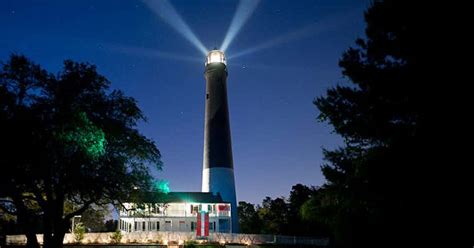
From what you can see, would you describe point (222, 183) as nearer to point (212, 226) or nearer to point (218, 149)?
point (218, 149)

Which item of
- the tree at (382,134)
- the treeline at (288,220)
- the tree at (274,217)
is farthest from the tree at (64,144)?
the tree at (274,217)

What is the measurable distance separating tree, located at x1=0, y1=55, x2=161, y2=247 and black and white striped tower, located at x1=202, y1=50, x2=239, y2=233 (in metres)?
24.5

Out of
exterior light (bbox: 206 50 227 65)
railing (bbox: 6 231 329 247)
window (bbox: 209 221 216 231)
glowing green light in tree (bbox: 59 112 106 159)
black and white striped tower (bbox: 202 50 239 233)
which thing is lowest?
railing (bbox: 6 231 329 247)

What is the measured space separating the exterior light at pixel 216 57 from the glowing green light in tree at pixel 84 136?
36.6m

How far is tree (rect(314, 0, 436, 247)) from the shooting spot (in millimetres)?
13430

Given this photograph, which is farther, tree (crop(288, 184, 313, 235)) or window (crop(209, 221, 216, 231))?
window (crop(209, 221, 216, 231))

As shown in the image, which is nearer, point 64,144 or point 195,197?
point 64,144

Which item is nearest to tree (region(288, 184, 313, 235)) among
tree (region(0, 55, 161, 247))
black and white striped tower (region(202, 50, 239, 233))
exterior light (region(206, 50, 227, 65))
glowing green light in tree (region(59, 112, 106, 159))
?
black and white striped tower (region(202, 50, 239, 233))

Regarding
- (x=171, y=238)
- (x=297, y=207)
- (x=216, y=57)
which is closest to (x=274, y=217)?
(x=297, y=207)

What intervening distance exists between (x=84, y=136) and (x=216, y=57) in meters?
37.8

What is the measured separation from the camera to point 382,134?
1553 centimetres

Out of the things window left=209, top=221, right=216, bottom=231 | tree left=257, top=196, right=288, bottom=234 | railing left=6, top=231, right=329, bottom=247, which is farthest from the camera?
tree left=257, top=196, right=288, bottom=234

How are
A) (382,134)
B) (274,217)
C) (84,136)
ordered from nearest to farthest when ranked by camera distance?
(382,134) < (84,136) < (274,217)

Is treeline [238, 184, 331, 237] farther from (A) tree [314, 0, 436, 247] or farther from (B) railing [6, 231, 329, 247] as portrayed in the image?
(A) tree [314, 0, 436, 247]
